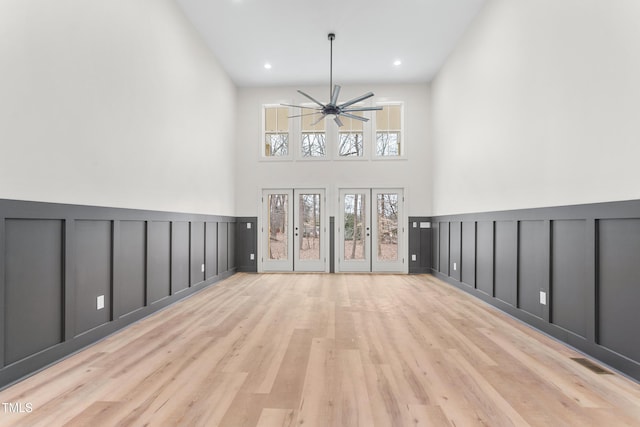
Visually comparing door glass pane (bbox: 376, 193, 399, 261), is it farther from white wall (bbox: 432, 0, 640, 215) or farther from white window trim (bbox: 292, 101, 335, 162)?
white wall (bbox: 432, 0, 640, 215)

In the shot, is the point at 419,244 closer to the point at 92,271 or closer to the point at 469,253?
the point at 469,253

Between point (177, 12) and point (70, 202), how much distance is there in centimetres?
344

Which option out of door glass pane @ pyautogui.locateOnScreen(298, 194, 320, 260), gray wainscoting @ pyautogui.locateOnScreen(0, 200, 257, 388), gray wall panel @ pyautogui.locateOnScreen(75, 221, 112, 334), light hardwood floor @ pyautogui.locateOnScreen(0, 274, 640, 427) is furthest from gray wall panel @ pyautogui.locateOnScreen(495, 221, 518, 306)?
gray wall panel @ pyautogui.locateOnScreen(75, 221, 112, 334)

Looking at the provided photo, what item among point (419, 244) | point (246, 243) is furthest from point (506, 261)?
point (246, 243)

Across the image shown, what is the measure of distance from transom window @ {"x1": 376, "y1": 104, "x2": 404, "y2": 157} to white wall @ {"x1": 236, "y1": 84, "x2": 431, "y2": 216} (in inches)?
7.4

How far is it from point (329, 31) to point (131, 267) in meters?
4.60

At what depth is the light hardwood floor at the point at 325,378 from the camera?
5.99ft

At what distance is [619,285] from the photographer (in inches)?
96.7

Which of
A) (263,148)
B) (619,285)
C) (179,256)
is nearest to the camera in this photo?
(619,285)

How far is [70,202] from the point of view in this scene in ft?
8.93

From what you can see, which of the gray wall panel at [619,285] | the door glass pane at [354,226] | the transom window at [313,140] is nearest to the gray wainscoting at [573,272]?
the gray wall panel at [619,285]

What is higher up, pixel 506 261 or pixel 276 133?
pixel 276 133

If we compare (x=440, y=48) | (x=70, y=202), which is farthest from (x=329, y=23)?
(x=70, y=202)

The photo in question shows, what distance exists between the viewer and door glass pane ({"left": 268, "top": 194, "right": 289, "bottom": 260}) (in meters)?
7.38
